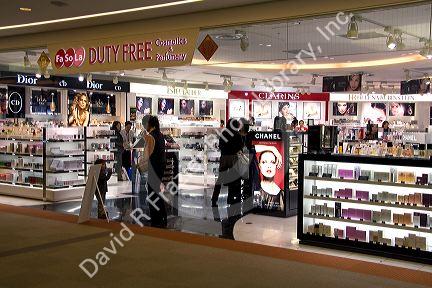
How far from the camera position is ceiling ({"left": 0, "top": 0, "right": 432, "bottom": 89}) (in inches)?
347

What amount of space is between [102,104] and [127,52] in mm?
9608

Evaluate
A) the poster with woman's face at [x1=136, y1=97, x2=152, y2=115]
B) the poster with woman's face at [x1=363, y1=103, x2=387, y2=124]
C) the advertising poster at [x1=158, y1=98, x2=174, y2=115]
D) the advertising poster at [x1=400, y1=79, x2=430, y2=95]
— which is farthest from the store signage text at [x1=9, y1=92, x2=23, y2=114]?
the poster with woman's face at [x1=363, y1=103, x2=387, y2=124]

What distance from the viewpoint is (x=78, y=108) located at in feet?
54.1

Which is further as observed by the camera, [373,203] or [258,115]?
[258,115]

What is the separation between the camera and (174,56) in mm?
7391

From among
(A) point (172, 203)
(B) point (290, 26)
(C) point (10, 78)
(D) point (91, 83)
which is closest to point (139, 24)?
(B) point (290, 26)

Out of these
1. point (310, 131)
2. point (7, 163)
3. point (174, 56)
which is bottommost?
point (7, 163)

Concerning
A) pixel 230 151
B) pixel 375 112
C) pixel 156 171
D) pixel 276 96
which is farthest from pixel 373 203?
pixel 375 112

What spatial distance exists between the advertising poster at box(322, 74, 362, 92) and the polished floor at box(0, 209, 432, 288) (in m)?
8.91

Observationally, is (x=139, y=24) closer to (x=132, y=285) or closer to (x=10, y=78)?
(x=132, y=285)

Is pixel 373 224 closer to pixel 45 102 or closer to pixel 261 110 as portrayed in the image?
pixel 45 102

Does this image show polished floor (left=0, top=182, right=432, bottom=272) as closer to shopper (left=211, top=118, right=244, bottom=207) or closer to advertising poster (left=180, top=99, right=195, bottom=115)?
shopper (left=211, top=118, right=244, bottom=207)

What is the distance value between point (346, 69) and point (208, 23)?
927cm

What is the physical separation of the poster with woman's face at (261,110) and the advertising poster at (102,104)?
22.3ft
